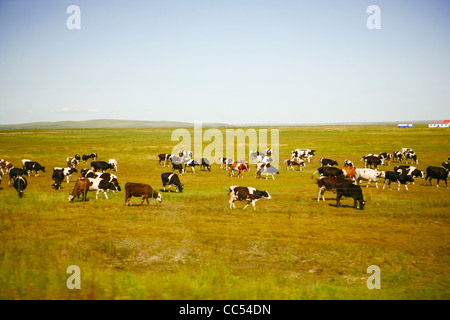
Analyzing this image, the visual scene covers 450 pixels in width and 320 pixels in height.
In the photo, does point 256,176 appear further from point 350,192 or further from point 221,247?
point 221,247

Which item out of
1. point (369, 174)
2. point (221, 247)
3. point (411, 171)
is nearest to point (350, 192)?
point (369, 174)

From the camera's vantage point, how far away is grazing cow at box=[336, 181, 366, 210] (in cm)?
1819

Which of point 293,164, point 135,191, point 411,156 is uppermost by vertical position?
point 411,156

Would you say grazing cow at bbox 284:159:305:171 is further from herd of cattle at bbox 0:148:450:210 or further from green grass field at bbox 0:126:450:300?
green grass field at bbox 0:126:450:300

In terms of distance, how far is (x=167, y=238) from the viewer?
12578 mm

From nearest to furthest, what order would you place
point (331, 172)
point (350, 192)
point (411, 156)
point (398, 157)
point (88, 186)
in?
point (350, 192) < point (88, 186) < point (331, 172) < point (411, 156) < point (398, 157)

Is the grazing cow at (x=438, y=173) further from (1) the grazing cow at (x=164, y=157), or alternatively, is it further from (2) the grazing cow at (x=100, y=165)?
(2) the grazing cow at (x=100, y=165)

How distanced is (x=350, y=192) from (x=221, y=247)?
11060 millimetres

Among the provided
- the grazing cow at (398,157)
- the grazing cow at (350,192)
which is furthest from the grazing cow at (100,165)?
the grazing cow at (398,157)

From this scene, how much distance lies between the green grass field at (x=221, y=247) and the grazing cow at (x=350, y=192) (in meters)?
0.61

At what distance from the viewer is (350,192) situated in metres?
18.8

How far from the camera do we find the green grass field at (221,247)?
766 cm
